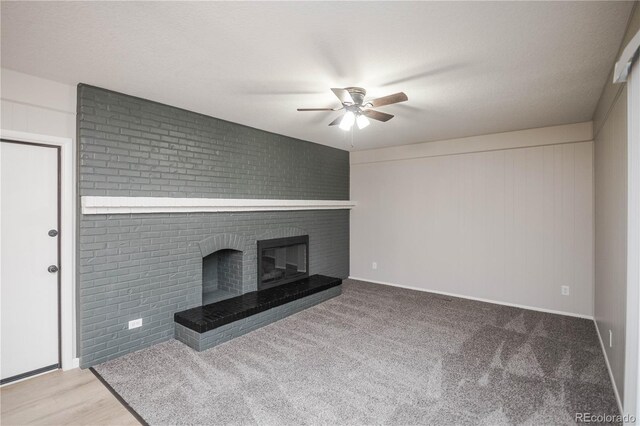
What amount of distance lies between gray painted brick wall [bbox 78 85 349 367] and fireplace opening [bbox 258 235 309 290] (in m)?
0.19

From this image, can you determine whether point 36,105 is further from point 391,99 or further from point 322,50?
point 391,99

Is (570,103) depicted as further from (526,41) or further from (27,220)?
(27,220)

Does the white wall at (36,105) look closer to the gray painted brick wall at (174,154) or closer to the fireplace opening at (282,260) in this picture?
the gray painted brick wall at (174,154)

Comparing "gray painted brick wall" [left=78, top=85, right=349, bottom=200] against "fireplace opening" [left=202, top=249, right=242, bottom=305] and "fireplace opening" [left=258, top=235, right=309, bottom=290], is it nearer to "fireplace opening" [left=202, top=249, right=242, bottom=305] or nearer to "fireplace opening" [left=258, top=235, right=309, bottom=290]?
"fireplace opening" [left=258, top=235, right=309, bottom=290]

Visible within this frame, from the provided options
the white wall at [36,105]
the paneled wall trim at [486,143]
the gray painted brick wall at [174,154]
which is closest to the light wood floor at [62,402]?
the gray painted brick wall at [174,154]

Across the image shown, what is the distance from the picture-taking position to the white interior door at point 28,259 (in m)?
2.63

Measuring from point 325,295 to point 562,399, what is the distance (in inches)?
116

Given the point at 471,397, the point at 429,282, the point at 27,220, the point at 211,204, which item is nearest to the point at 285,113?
the point at 211,204

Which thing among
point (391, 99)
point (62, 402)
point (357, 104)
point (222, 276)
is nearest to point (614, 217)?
point (391, 99)

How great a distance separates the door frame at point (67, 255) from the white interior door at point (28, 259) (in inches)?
2.1

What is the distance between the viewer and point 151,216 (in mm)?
3262

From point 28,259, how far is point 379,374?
3126 millimetres

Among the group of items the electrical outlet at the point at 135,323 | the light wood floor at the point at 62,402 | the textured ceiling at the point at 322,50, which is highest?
the textured ceiling at the point at 322,50

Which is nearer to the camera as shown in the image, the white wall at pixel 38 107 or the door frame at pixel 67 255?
the white wall at pixel 38 107
